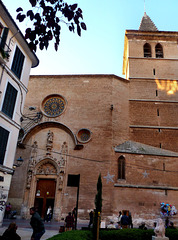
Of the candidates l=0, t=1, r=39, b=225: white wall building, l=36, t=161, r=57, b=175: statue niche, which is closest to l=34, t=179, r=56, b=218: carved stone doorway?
l=36, t=161, r=57, b=175: statue niche

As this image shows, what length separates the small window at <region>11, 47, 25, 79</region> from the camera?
11.9 meters

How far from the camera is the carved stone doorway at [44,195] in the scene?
1644 centimetres

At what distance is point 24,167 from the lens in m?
17.3

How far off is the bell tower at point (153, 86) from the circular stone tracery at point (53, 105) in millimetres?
5902

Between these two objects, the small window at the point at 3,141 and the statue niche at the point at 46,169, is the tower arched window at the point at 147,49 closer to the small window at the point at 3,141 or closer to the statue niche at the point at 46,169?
the statue niche at the point at 46,169

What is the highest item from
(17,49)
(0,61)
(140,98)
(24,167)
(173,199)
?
(140,98)

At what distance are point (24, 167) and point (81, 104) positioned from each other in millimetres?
6638

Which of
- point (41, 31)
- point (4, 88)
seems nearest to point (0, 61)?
point (4, 88)

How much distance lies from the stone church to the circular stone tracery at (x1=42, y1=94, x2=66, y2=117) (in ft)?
0.27

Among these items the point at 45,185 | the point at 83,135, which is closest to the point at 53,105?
the point at 83,135

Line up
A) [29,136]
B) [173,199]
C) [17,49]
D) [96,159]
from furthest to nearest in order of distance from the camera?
1. [29,136]
2. [96,159]
3. [173,199]
4. [17,49]

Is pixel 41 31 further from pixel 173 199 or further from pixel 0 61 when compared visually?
pixel 173 199

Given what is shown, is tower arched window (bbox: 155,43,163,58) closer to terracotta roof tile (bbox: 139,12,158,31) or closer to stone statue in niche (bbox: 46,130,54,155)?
terracotta roof tile (bbox: 139,12,158,31)

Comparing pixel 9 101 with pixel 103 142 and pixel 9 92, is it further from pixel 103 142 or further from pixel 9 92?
pixel 103 142
